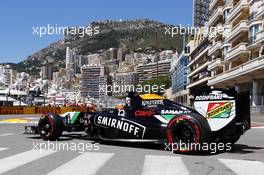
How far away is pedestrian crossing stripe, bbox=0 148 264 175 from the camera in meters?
6.63

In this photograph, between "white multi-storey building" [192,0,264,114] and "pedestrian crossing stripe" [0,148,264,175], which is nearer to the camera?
"pedestrian crossing stripe" [0,148,264,175]

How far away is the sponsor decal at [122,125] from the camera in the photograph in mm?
9977

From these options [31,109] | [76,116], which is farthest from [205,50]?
[76,116]

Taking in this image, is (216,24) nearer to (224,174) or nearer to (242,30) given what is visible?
(242,30)

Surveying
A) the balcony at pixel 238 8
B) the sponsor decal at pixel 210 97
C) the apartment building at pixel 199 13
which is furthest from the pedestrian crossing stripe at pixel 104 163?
the apartment building at pixel 199 13

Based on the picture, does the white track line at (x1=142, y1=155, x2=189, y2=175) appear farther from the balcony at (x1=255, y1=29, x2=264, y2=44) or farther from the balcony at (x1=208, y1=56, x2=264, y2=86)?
the balcony at (x1=255, y1=29, x2=264, y2=44)

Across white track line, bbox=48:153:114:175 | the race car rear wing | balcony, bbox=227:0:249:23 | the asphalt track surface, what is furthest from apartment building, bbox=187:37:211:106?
white track line, bbox=48:153:114:175

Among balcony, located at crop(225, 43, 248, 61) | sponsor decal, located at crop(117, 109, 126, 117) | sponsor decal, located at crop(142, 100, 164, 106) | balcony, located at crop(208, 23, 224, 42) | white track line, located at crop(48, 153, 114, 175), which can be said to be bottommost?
white track line, located at crop(48, 153, 114, 175)

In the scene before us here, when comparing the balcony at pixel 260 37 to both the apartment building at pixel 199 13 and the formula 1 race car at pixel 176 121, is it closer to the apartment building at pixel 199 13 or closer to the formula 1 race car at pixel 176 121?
the formula 1 race car at pixel 176 121

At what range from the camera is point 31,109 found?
4450 centimetres

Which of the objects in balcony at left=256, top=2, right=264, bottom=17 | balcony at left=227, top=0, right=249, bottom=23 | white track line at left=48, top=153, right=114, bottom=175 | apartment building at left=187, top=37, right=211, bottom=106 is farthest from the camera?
apartment building at left=187, top=37, right=211, bottom=106

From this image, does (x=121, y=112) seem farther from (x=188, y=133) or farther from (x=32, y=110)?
(x=32, y=110)

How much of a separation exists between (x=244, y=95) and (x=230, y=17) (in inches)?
1988

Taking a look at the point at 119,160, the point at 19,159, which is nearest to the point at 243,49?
the point at 119,160
